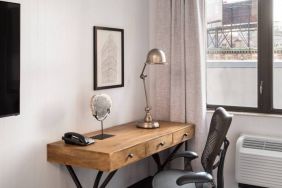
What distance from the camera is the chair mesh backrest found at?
2.57 m

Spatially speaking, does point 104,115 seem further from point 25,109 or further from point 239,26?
point 239,26

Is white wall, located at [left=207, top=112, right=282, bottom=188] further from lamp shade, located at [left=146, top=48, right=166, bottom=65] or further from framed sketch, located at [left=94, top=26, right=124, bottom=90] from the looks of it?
framed sketch, located at [left=94, top=26, right=124, bottom=90]

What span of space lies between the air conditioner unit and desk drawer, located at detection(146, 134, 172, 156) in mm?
706

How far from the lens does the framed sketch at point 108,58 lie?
328 centimetres

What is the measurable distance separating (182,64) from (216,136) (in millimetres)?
1258

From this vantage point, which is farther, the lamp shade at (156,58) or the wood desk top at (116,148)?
the lamp shade at (156,58)

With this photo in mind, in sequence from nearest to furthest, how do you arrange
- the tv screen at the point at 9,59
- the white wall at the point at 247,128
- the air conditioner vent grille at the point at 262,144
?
the tv screen at the point at 9,59
the air conditioner vent grille at the point at 262,144
the white wall at the point at 247,128

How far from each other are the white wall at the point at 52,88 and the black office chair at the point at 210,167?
30.7 inches

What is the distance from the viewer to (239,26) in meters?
3.77

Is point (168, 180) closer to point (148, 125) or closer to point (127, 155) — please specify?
point (127, 155)

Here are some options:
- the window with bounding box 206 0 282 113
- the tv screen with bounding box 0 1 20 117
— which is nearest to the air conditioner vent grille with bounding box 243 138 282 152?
the window with bounding box 206 0 282 113

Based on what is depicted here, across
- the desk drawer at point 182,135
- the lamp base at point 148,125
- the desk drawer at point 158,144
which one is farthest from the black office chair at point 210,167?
the lamp base at point 148,125

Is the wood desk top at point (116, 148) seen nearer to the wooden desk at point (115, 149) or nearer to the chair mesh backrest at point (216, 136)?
the wooden desk at point (115, 149)

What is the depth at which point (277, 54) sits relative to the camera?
3564 millimetres
